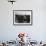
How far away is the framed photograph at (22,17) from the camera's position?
495 centimetres

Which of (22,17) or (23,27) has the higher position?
(22,17)

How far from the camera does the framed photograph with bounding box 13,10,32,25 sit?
4949mm

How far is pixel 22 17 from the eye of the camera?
499cm

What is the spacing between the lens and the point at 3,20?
4.99 metres

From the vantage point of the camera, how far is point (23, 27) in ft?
16.3

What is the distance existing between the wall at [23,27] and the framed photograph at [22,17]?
0.12m

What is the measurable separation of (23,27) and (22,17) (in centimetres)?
39

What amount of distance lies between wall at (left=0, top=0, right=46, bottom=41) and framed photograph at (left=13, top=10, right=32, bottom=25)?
0.12 meters

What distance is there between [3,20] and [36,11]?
1336 mm

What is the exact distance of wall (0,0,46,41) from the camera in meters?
4.94

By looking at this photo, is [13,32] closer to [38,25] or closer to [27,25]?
[27,25]

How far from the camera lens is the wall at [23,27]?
4938 mm

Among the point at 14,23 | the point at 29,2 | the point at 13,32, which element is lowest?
the point at 13,32

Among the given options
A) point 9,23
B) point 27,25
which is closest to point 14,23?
point 9,23
